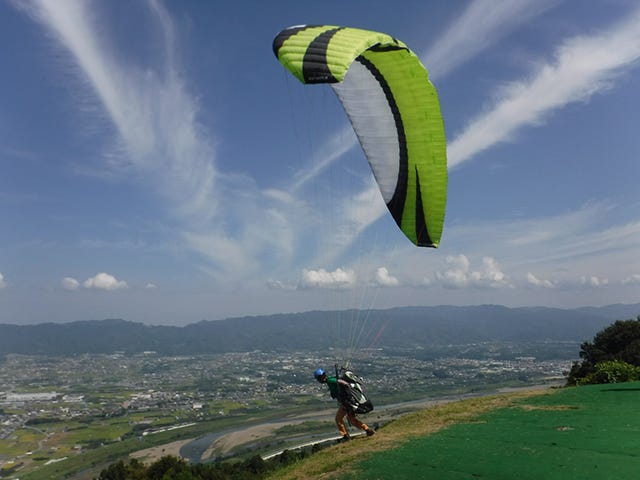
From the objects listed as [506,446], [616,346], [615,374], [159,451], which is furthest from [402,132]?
[159,451]

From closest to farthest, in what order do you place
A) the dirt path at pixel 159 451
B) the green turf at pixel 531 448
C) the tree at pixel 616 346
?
the green turf at pixel 531 448, the tree at pixel 616 346, the dirt path at pixel 159 451

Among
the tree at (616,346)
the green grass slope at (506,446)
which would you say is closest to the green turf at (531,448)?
the green grass slope at (506,446)

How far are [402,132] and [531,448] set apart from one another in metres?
6.67

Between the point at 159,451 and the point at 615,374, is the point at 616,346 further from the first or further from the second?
the point at 159,451

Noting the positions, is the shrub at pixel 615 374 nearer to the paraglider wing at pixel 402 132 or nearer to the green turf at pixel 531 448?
the green turf at pixel 531 448

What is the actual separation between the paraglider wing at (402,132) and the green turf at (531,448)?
4.10 metres

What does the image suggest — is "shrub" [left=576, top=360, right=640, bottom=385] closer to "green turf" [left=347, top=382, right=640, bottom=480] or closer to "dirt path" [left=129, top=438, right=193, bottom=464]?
"green turf" [left=347, top=382, right=640, bottom=480]

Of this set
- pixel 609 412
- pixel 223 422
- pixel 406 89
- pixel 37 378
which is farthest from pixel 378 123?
pixel 37 378

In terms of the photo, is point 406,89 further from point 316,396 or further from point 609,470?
point 316,396

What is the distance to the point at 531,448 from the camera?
651 cm

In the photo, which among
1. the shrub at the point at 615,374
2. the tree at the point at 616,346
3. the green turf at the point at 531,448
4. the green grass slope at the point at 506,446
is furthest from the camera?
the tree at the point at 616,346

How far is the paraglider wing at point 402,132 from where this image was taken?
9.44m

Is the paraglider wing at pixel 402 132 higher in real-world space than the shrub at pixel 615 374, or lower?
higher

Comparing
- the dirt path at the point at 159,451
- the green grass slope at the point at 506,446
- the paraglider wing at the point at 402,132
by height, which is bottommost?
the dirt path at the point at 159,451
